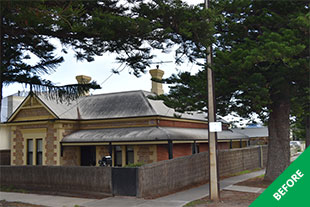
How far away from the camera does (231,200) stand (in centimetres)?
1094

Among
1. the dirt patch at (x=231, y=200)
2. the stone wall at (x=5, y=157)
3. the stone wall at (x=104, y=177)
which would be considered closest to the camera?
the dirt patch at (x=231, y=200)

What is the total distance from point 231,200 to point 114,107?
39.5 feet

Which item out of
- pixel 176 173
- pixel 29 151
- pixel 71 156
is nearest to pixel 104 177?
pixel 176 173

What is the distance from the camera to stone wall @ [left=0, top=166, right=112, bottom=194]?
12734mm

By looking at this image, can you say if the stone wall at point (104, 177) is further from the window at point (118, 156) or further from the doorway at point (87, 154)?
the doorway at point (87, 154)

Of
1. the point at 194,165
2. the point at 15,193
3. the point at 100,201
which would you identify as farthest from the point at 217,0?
the point at 15,193

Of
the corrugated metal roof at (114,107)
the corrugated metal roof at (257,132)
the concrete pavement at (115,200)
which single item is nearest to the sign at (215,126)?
the concrete pavement at (115,200)

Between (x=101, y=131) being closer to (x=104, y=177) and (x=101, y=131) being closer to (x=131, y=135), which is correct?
(x=131, y=135)

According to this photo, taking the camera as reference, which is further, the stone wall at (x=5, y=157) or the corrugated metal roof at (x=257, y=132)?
the corrugated metal roof at (x=257, y=132)

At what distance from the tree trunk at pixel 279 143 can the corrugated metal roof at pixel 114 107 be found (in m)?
6.06

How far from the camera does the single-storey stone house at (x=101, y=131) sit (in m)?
18.7

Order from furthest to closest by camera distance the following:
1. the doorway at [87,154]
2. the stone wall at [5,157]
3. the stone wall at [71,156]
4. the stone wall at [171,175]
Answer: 1. the stone wall at [5,157]
2. the doorway at [87,154]
3. the stone wall at [71,156]
4. the stone wall at [171,175]

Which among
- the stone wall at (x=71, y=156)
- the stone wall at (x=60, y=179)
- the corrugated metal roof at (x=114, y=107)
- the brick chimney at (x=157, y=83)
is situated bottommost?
the stone wall at (x=60, y=179)

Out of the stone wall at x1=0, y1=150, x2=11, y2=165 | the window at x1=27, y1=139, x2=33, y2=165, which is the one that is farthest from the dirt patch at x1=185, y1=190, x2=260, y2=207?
the stone wall at x1=0, y1=150, x2=11, y2=165
